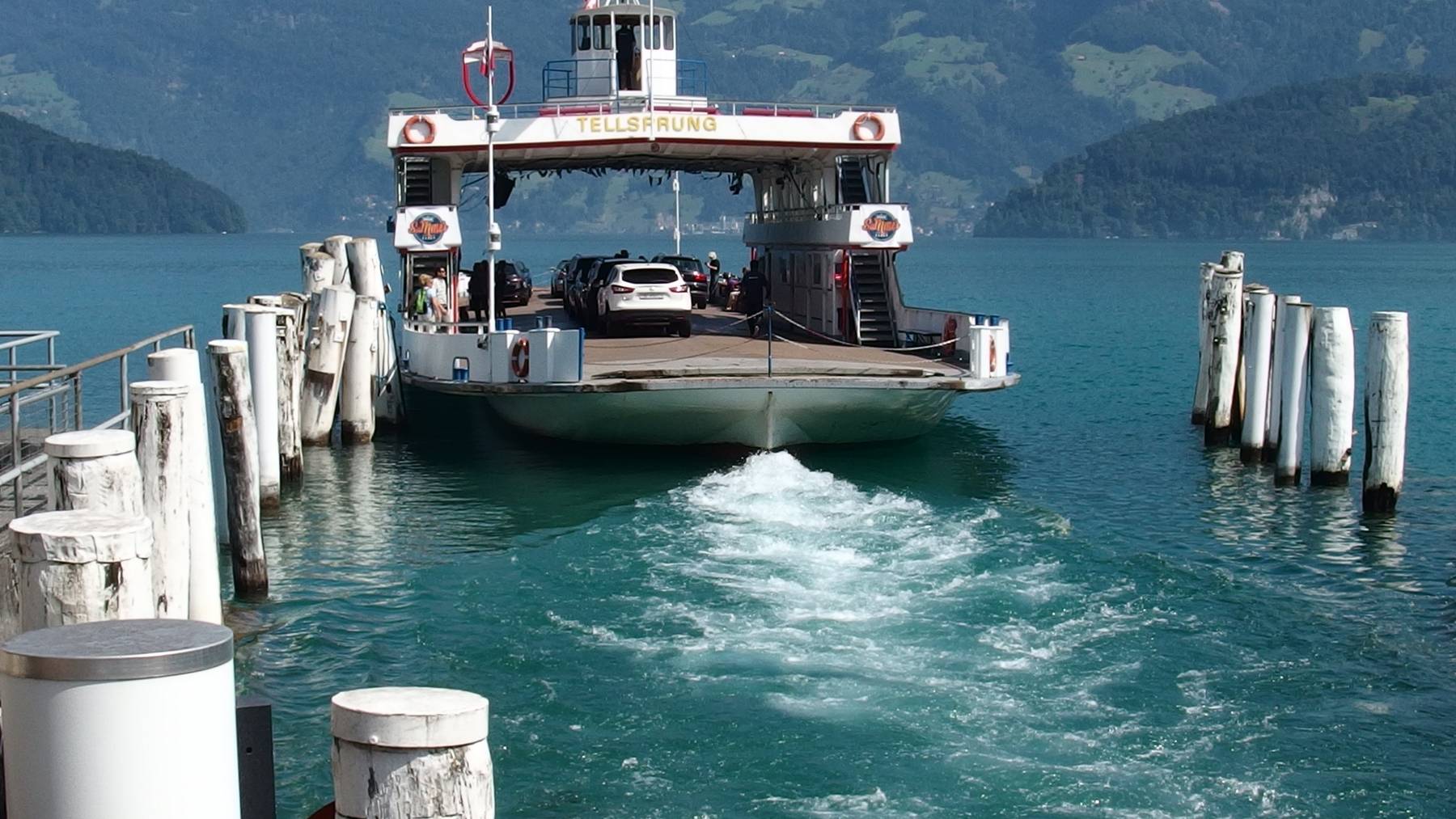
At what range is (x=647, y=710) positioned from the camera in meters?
14.0

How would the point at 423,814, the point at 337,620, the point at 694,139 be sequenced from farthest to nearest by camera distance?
the point at 694,139 → the point at 337,620 → the point at 423,814

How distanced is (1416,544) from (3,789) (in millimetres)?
17877

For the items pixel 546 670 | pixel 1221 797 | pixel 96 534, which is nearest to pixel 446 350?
pixel 546 670

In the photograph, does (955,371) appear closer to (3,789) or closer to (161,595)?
(161,595)

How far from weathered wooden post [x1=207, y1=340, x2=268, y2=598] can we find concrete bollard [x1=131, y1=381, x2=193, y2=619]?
399 cm

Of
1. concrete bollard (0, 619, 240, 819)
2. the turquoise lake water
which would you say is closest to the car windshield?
the turquoise lake water

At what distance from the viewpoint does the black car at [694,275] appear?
4362cm

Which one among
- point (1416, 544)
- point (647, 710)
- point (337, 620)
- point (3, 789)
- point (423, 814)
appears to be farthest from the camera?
point (1416, 544)

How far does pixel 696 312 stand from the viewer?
4162cm

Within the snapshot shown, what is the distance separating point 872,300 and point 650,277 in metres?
4.04

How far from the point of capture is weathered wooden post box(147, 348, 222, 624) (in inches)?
530

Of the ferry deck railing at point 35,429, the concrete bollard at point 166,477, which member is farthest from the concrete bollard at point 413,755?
the concrete bollard at point 166,477

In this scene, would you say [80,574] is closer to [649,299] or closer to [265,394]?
[265,394]

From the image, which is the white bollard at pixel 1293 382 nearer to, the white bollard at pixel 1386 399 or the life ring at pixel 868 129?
the white bollard at pixel 1386 399
